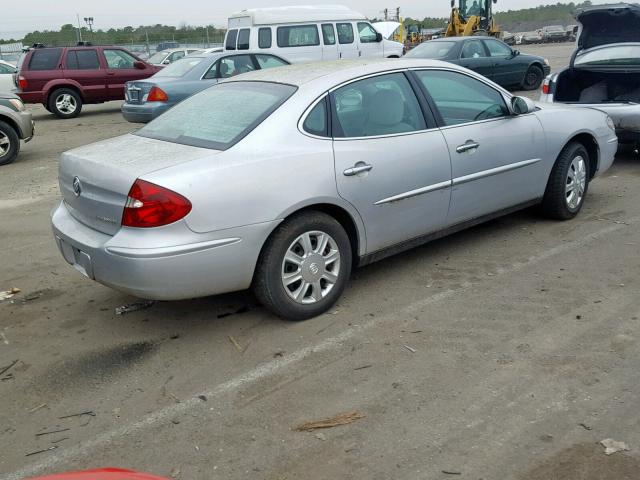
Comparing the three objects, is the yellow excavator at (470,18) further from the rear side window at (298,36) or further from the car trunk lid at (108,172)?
the car trunk lid at (108,172)

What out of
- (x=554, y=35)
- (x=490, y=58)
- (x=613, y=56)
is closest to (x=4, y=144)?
(x=613, y=56)

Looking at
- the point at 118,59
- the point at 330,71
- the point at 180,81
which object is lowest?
the point at 180,81

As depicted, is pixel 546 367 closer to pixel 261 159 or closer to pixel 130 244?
pixel 261 159

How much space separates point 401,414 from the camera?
10.6 feet

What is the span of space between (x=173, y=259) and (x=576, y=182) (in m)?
4.00

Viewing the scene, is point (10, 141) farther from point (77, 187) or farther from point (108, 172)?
point (108, 172)

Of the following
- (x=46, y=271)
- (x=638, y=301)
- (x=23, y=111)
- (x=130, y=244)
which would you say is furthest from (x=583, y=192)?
(x=23, y=111)

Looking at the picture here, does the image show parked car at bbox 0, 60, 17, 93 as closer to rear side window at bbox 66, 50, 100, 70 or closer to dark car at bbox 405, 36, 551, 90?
rear side window at bbox 66, 50, 100, 70

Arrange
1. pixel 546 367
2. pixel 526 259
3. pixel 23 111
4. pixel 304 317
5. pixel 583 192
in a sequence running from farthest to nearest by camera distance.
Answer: pixel 23 111 < pixel 583 192 < pixel 526 259 < pixel 304 317 < pixel 546 367

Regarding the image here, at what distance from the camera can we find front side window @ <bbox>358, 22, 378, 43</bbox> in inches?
691

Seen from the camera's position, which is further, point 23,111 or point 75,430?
point 23,111

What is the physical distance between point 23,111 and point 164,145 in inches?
294

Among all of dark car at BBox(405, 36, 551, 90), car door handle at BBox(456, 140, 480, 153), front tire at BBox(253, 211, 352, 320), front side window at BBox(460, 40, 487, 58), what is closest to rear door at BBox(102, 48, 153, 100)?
dark car at BBox(405, 36, 551, 90)

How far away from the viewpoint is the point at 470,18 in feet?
80.0
